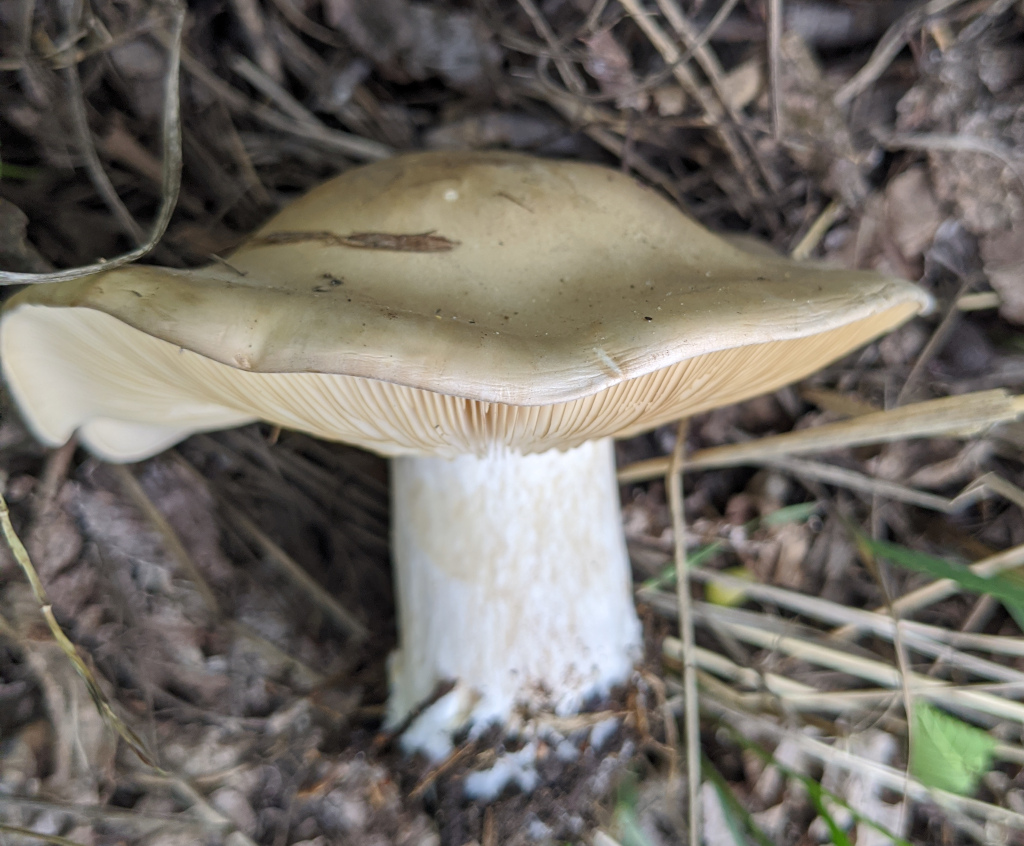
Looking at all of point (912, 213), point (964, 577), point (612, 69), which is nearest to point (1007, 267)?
point (912, 213)

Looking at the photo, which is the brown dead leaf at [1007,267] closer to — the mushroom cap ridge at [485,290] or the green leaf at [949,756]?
the mushroom cap ridge at [485,290]

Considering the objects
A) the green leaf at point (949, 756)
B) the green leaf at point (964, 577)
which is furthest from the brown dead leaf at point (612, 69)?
the green leaf at point (949, 756)

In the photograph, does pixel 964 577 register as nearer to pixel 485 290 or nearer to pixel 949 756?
pixel 949 756

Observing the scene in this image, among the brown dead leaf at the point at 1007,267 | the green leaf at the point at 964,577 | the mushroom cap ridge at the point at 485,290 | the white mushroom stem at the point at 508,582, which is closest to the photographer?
the mushroom cap ridge at the point at 485,290

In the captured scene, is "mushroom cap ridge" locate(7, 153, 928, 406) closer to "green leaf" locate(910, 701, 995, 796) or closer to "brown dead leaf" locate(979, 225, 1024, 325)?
"brown dead leaf" locate(979, 225, 1024, 325)

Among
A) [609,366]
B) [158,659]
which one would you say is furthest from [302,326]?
[158,659]

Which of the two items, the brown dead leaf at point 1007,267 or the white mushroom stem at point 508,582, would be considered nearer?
the white mushroom stem at point 508,582

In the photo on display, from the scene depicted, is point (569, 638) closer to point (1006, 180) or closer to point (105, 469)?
point (105, 469)
